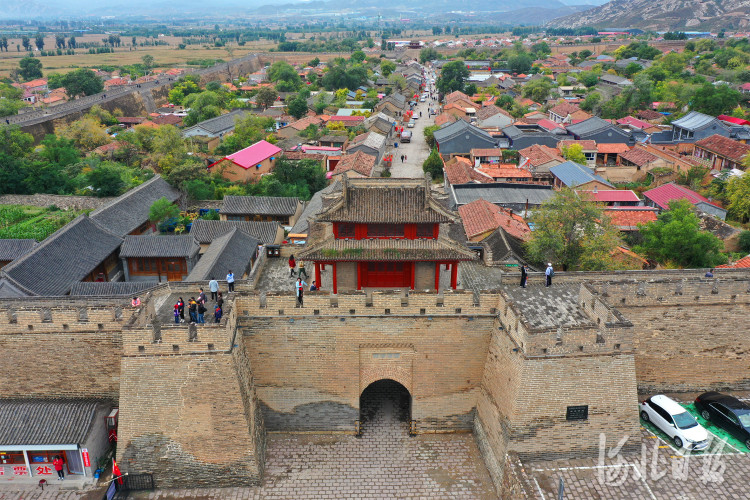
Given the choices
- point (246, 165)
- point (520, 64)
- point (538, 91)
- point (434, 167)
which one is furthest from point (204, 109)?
point (520, 64)

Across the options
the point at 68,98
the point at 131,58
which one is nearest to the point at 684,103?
the point at 68,98

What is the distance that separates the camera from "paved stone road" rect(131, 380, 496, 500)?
14898 mm

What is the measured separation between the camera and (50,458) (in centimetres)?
1512

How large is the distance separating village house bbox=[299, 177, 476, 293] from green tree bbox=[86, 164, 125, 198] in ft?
84.9

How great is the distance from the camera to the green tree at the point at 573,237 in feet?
75.9

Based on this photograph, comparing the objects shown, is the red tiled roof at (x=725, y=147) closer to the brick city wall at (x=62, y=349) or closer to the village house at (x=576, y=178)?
the village house at (x=576, y=178)

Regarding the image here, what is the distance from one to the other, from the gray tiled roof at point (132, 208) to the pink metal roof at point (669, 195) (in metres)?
32.5

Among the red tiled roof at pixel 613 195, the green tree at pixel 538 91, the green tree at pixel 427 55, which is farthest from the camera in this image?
the green tree at pixel 427 55

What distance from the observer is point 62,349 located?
16.0 m

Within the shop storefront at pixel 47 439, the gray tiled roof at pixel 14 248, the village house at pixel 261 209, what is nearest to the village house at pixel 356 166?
the village house at pixel 261 209

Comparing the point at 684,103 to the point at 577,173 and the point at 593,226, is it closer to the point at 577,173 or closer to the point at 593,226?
the point at 577,173

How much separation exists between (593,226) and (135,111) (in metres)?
67.7

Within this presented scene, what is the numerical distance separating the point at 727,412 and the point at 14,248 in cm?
3009

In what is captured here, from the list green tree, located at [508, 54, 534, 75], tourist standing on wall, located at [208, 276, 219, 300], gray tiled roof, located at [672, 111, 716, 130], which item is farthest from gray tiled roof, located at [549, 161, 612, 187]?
green tree, located at [508, 54, 534, 75]
